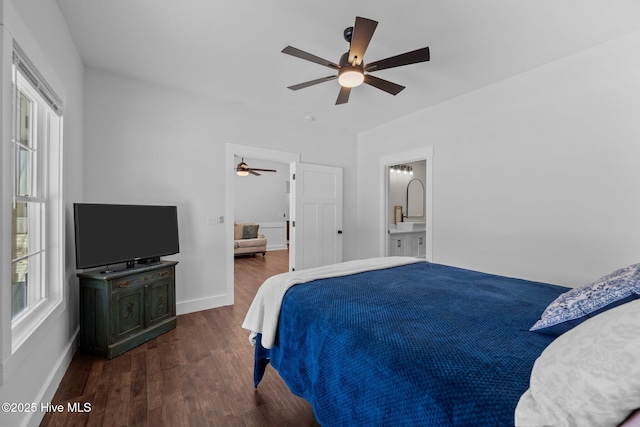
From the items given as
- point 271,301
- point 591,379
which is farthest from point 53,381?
point 591,379

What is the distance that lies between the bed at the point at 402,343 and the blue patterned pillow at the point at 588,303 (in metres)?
0.07

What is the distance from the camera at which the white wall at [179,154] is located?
294cm

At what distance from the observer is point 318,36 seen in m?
2.31

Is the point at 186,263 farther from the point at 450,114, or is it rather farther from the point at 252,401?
the point at 450,114

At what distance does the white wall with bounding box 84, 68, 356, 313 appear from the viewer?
294 cm

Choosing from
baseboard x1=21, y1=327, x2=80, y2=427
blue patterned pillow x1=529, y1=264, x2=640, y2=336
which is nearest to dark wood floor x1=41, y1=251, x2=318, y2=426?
baseboard x1=21, y1=327, x2=80, y2=427

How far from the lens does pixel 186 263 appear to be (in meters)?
3.40

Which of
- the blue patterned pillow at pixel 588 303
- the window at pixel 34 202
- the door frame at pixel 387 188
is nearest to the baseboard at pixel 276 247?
the door frame at pixel 387 188

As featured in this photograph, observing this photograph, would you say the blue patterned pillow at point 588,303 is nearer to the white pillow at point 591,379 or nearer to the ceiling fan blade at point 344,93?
the white pillow at point 591,379

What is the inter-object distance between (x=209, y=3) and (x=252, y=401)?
106 inches

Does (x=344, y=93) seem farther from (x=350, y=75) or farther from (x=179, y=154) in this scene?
(x=179, y=154)

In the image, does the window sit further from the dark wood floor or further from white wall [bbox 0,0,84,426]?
the dark wood floor

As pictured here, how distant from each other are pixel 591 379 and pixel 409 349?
52 centimetres

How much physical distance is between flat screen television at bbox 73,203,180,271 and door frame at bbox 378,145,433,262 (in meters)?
3.02
